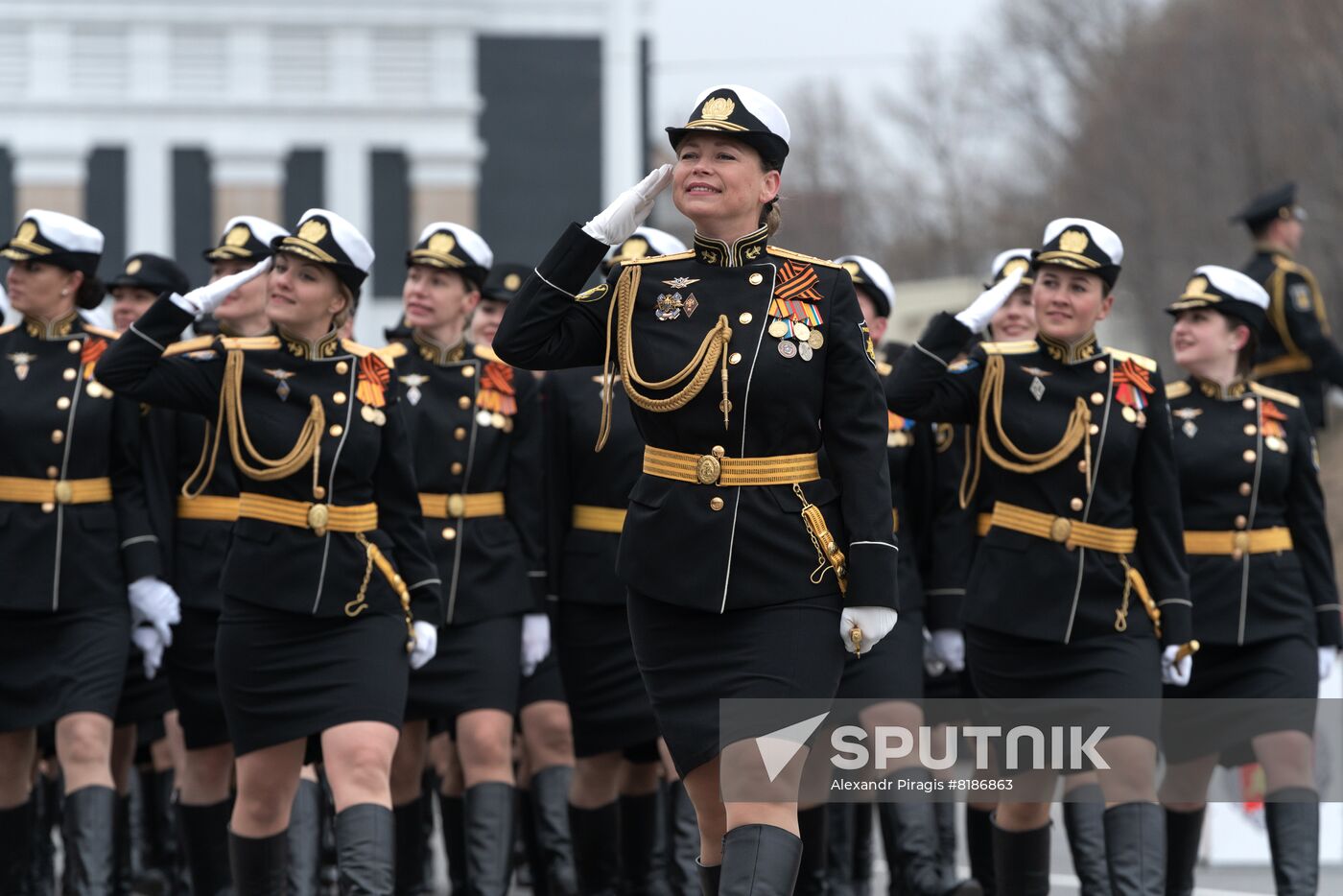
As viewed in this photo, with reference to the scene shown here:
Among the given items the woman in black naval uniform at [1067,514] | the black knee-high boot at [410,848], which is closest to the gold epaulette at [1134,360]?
the woman in black naval uniform at [1067,514]

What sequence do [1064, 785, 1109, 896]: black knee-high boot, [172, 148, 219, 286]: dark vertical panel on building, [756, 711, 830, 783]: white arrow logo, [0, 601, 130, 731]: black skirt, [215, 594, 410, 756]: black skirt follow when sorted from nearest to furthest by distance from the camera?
[756, 711, 830, 783]: white arrow logo
[215, 594, 410, 756]: black skirt
[0, 601, 130, 731]: black skirt
[1064, 785, 1109, 896]: black knee-high boot
[172, 148, 219, 286]: dark vertical panel on building

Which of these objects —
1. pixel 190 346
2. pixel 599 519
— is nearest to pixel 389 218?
pixel 599 519

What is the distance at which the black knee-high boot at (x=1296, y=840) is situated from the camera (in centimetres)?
831

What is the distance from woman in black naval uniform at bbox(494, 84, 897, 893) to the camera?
6.20 meters

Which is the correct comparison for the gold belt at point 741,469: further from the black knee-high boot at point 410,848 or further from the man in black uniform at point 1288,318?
the man in black uniform at point 1288,318

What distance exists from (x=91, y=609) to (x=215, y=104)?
34356 mm

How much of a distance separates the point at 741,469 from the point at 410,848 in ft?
11.3

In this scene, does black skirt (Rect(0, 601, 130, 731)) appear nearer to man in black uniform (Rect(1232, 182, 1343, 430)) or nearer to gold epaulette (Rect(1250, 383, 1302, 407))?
gold epaulette (Rect(1250, 383, 1302, 407))

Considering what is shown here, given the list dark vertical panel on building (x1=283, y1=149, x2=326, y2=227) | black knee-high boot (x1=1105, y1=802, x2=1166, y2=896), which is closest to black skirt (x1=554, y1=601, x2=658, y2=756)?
black knee-high boot (x1=1105, y1=802, x2=1166, y2=896)

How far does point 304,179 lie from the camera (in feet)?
137

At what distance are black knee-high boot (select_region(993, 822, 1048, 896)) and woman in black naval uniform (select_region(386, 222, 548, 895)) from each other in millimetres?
1713

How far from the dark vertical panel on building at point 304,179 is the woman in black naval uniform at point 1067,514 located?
34288 mm

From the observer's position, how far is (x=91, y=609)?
848 centimetres

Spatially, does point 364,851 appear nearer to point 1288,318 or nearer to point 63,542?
point 63,542
